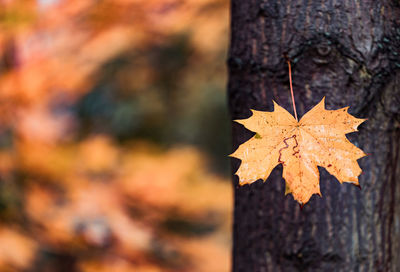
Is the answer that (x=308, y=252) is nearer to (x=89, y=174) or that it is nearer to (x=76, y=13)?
(x=89, y=174)

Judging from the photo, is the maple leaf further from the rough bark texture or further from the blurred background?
the blurred background

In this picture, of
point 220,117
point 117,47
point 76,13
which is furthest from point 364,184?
point 76,13

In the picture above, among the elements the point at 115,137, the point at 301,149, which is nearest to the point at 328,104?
the point at 301,149

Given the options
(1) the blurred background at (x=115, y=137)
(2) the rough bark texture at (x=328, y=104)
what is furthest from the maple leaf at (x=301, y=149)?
(1) the blurred background at (x=115, y=137)

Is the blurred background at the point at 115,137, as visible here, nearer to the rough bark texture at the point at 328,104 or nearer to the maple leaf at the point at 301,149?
the rough bark texture at the point at 328,104

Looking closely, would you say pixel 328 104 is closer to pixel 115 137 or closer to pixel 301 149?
pixel 301 149
